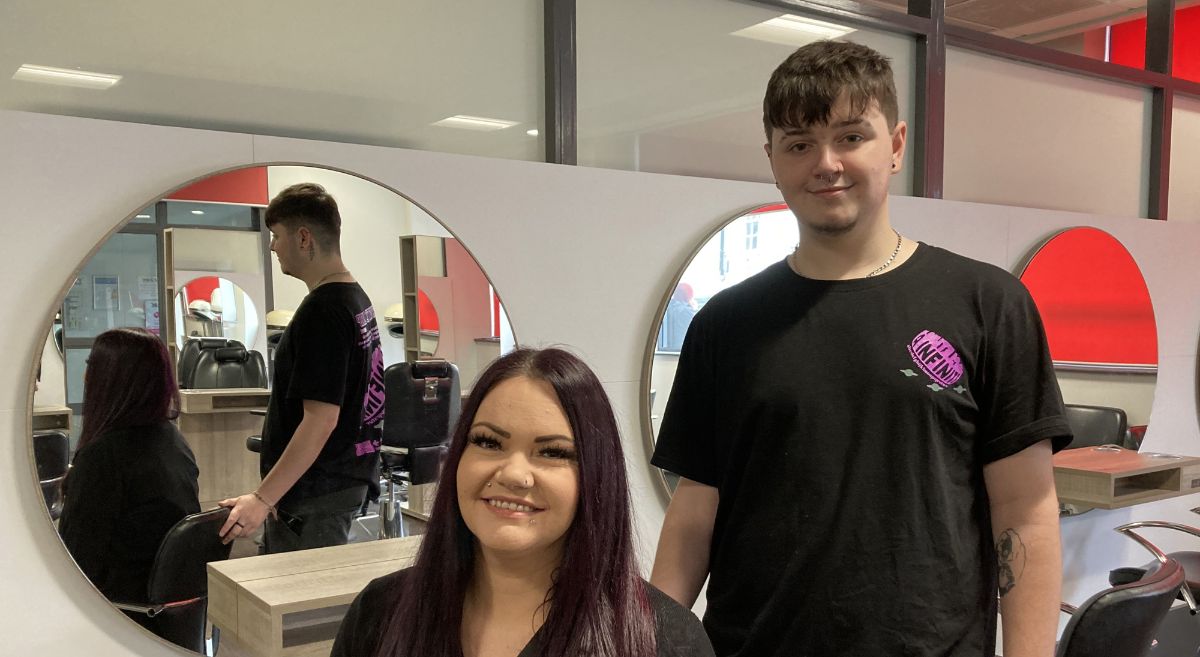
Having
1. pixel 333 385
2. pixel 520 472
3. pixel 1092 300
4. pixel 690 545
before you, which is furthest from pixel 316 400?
pixel 1092 300

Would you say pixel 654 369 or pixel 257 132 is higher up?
pixel 257 132

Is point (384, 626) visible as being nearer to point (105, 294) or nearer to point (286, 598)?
point (286, 598)

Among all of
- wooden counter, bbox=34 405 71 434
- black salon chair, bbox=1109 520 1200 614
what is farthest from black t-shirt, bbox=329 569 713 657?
black salon chair, bbox=1109 520 1200 614

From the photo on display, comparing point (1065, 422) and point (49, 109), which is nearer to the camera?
point (1065, 422)

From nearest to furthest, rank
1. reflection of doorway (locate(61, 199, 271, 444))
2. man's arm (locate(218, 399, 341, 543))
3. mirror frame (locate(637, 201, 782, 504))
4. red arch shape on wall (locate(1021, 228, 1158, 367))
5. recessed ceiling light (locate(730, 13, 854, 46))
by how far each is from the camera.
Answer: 1. reflection of doorway (locate(61, 199, 271, 444))
2. man's arm (locate(218, 399, 341, 543))
3. mirror frame (locate(637, 201, 782, 504))
4. recessed ceiling light (locate(730, 13, 854, 46))
5. red arch shape on wall (locate(1021, 228, 1158, 367))

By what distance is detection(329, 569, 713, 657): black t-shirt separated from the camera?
47.6 inches

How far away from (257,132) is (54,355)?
26.5 inches

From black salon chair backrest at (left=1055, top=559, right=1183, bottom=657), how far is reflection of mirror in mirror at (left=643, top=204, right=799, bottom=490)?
1.13 m

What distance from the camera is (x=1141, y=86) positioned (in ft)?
13.9

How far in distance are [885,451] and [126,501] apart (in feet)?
5.06

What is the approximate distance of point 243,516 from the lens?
2.14 metres

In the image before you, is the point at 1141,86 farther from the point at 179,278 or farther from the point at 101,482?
the point at 101,482

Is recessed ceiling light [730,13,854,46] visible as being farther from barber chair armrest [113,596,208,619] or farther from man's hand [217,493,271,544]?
barber chair armrest [113,596,208,619]

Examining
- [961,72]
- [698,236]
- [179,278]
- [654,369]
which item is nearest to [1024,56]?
[961,72]
